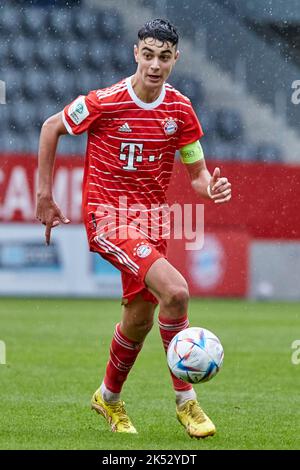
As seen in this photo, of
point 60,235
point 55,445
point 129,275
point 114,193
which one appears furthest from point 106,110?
point 60,235

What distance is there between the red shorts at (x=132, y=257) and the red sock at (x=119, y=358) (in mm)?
232

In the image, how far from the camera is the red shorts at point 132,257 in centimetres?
508

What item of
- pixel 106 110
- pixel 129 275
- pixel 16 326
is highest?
pixel 106 110

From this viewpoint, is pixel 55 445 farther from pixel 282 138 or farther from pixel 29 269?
pixel 282 138

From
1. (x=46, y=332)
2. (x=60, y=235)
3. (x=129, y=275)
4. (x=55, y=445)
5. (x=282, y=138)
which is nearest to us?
(x=55, y=445)

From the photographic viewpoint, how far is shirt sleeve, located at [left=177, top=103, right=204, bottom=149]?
5.54 m

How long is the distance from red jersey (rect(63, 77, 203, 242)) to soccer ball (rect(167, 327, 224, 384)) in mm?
654

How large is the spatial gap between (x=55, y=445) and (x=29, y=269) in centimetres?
932

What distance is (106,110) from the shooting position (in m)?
5.40

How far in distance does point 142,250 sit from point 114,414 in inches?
36.7

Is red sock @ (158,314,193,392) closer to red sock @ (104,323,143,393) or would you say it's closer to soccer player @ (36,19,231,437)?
soccer player @ (36,19,231,437)

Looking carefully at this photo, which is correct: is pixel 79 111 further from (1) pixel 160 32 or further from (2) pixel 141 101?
(1) pixel 160 32

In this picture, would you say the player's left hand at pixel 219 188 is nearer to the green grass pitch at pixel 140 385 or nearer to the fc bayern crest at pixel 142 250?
the fc bayern crest at pixel 142 250

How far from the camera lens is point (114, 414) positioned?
Result: 551 cm
